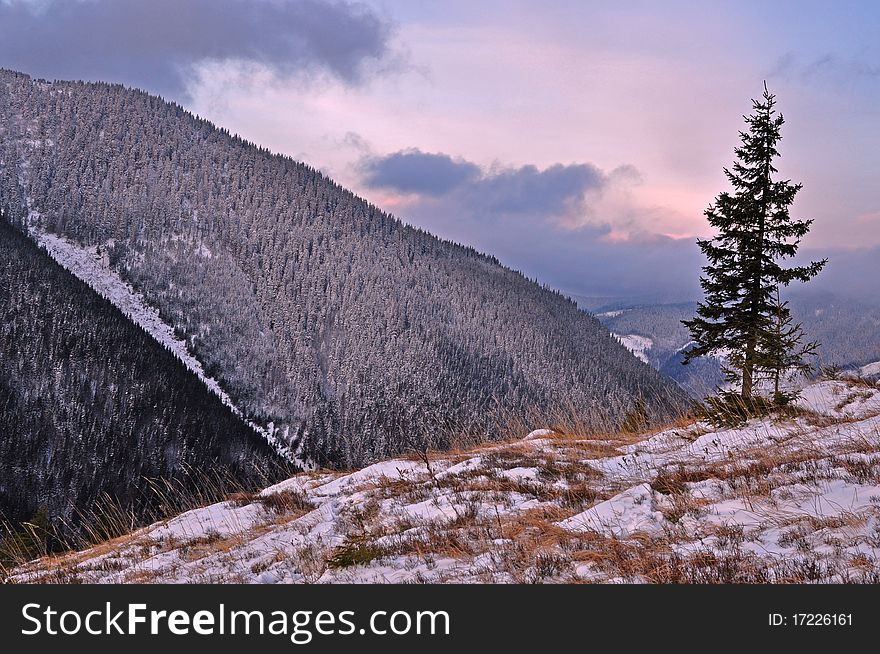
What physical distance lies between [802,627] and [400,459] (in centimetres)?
804

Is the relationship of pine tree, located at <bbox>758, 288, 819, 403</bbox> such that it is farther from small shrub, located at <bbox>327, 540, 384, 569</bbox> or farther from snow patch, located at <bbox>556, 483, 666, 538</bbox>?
small shrub, located at <bbox>327, 540, 384, 569</bbox>

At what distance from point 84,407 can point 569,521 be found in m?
143

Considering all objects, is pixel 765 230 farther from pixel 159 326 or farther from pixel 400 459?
pixel 159 326

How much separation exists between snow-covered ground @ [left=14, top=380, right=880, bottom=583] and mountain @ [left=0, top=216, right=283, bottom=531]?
101398 mm

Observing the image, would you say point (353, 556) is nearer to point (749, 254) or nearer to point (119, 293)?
point (749, 254)

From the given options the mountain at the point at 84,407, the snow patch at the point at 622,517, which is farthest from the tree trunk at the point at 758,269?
the mountain at the point at 84,407

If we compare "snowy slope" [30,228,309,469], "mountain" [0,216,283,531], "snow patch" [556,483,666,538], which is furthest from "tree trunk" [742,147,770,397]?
"snowy slope" [30,228,309,469]

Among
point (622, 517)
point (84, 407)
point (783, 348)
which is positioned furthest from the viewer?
point (84, 407)

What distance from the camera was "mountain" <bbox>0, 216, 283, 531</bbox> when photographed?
106125mm

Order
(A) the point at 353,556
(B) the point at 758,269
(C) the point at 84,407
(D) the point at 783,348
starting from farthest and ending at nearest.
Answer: (C) the point at 84,407, (B) the point at 758,269, (D) the point at 783,348, (A) the point at 353,556

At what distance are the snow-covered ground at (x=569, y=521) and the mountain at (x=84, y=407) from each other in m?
101

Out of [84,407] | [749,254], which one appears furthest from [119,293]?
[749,254]

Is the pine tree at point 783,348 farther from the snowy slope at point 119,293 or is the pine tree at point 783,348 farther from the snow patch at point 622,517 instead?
the snowy slope at point 119,293

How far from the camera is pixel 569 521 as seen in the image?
5.87 metres
